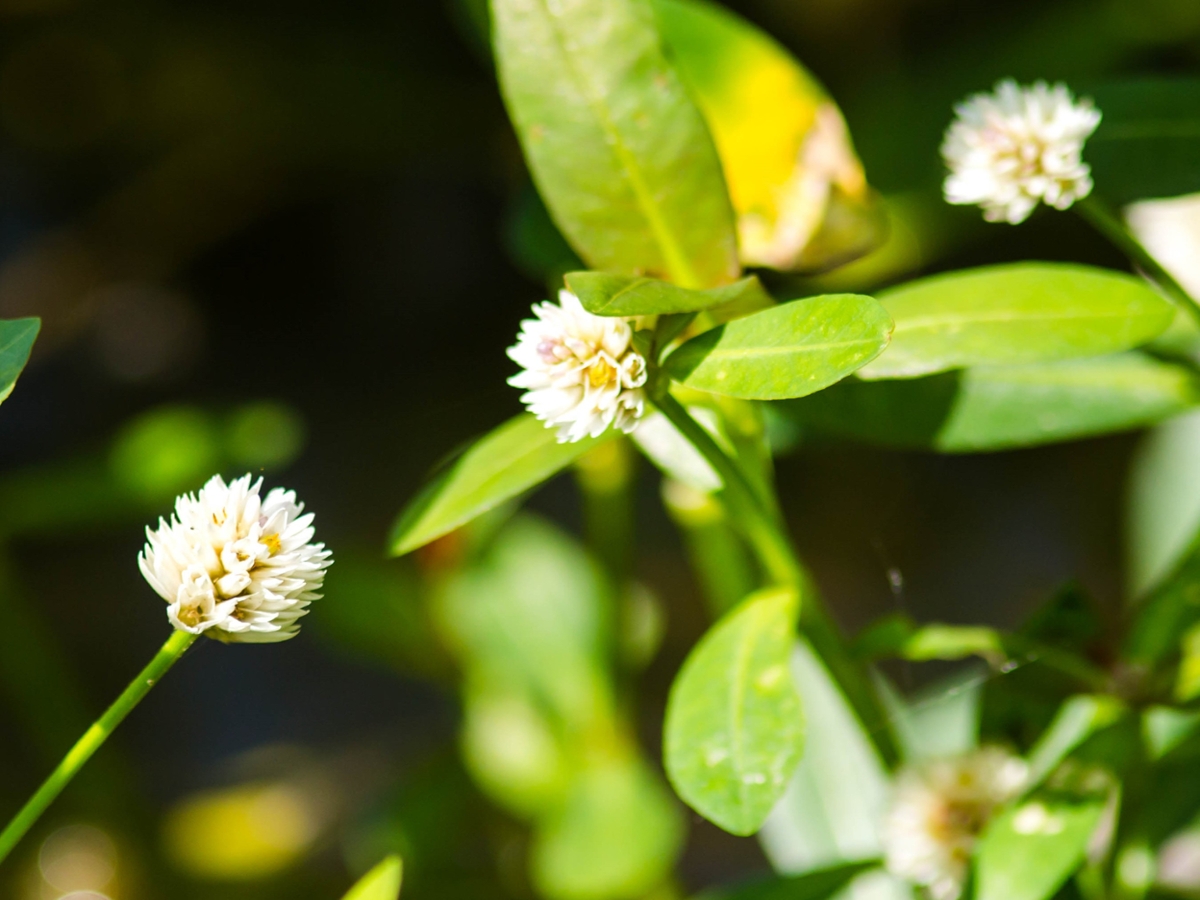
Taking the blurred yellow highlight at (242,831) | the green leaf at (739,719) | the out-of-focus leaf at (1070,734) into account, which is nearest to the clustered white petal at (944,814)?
the out-of-focus leaf at (1070,734)

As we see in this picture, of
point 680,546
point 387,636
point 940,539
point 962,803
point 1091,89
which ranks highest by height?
point 1091,89

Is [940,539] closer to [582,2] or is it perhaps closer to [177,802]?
[177,802]

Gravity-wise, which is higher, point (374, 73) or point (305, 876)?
point (374, 73)

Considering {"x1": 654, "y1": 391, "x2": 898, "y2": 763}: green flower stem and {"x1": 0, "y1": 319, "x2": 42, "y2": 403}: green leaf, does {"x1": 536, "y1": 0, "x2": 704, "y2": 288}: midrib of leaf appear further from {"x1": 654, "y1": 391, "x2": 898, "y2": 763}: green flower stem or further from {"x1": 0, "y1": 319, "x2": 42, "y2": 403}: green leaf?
{"x1": 0, "y1": 319, "x2": 42, "y2": 403}: green leaf

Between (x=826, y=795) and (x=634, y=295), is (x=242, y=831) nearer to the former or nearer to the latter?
(x=826, y=795)

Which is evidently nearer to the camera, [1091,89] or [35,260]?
[1091,89]

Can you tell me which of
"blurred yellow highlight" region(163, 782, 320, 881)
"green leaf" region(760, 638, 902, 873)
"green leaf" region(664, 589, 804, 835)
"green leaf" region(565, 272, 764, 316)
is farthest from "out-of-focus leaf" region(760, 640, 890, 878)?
"blurred yellow highlight" region(163, 782, 320, 881)

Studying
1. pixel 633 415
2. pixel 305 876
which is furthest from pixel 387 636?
pixel 633 415
